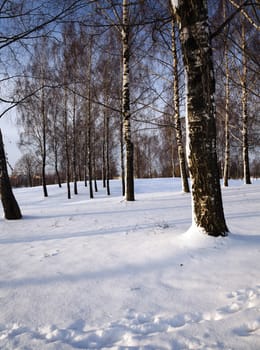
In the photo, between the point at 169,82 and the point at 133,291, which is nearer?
the point at 133,291

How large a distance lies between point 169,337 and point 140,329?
0.22 meters

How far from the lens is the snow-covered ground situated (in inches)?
53.2

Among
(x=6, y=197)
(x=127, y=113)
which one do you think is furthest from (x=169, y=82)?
(x=6, y=197)

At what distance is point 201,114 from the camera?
8.96 feet

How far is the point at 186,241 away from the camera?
2.75 metres

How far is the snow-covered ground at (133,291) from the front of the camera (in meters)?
1.35

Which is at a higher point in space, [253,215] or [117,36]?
[117,36]

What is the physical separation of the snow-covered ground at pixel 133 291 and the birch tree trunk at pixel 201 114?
0.38 metres

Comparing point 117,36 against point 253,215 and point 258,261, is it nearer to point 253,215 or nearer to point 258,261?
point 253,215

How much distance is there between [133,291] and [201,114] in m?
2.43

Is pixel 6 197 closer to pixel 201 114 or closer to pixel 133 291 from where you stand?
pixel 133 291

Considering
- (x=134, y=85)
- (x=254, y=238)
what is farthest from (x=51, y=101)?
(x=254, y=238)

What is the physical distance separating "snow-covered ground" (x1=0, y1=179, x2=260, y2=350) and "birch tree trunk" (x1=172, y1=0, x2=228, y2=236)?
0.38 meters

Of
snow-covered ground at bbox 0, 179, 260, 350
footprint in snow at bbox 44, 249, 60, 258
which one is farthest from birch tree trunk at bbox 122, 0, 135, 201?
footprint in snow at bbox 44, 249, 60, 258
